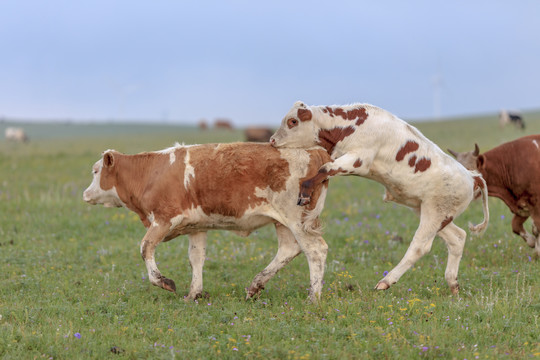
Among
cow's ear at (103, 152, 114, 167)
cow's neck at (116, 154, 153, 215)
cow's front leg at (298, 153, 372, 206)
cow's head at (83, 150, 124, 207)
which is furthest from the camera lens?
cow's head at (83, 150, 124, 207)

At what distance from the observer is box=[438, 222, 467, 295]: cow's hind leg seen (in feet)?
30.6

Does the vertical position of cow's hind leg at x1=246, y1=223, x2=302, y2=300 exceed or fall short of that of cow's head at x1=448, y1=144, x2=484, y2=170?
it falls short

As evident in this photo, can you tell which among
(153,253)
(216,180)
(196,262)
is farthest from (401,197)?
(153,253)

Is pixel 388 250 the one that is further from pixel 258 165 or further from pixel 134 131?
pixel 134 131

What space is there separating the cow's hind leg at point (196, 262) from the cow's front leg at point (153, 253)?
0.56m

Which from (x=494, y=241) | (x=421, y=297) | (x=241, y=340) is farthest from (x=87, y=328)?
(x=494, y=241)

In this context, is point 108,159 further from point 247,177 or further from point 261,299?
point 261,299

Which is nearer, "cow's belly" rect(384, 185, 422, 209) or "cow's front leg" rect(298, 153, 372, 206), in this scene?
"cow's front leg" rect(298, 153, 372, 206)

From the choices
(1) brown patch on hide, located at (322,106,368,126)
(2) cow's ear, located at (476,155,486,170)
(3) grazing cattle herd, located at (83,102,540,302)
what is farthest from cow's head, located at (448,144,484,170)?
(1) brown patch on hide, located at (322,106,368,126)

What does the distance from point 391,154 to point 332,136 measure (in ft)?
2.80

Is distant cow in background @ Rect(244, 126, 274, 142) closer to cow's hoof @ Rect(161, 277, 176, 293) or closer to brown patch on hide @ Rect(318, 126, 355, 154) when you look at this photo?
brown patch on hide @ Rect(318, 126, 355, 154)

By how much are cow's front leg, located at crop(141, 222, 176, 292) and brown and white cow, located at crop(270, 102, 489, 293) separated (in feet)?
6.68

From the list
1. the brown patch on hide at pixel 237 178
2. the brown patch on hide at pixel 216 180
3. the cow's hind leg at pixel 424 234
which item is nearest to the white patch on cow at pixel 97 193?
the brown patch on hide at pixel 216 180

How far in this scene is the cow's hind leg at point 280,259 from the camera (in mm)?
9094
